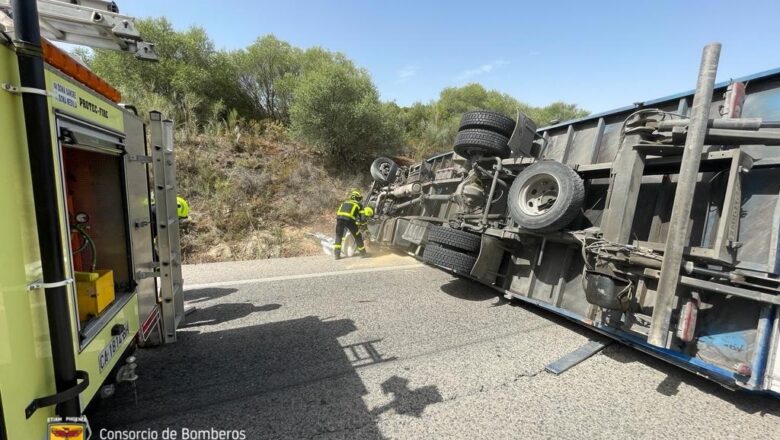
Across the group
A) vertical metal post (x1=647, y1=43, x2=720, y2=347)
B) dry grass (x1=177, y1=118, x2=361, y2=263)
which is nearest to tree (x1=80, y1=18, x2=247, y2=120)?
dry grass (x1=177, y1=118, x2=361, y2=263)

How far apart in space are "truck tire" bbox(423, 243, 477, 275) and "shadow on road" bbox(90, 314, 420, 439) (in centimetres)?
147

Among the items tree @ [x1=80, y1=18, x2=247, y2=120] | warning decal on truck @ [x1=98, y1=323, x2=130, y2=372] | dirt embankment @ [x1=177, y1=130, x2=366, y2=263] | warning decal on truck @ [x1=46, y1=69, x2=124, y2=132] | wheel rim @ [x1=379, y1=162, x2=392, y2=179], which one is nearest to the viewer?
warning decal on truck @ [x1=46, y1=69, x2=124, y2=132]

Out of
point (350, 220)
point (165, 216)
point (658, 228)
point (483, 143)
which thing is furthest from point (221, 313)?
point (658, 228)

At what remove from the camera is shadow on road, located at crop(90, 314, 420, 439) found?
2.29m

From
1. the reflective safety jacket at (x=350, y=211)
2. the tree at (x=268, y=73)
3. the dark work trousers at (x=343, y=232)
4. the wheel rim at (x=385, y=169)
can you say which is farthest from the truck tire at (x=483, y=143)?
the tree at (x=268, y=73)

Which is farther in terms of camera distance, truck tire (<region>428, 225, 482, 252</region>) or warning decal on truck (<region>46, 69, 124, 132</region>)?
truck tire (<region>428, 225, 482, 252</region>)

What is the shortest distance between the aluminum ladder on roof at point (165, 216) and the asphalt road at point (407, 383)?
422mm

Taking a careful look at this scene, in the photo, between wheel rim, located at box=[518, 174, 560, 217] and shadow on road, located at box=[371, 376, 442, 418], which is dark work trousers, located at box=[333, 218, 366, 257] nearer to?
wheel rim, located at box=[518, 174, 560, 217]

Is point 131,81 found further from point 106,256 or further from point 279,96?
point 106,256

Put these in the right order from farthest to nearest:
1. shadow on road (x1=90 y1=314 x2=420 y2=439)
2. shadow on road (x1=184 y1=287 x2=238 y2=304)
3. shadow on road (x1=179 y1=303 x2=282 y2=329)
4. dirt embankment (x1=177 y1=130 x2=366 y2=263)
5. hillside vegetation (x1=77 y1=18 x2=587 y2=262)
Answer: hillside vegetation (x1=77 y1=18 x2=587 y2=262) < dirt embankment (x1=177 y1=130 x2=366 y2=263) < shadow on road (x1=184 y1=287 x2=238 y2=304) < shadow on road (x1=179 y1=303 x2=282 y2=329) < shadow on road (x1=90 y1=314 x2=420 y2=439)

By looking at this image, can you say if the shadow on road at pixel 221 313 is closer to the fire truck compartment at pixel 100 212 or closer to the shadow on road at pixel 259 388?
the shadow on road at pixel 259 388

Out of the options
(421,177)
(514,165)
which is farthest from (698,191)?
(421,177)

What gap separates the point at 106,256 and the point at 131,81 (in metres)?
13.7

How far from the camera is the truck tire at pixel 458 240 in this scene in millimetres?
4379
